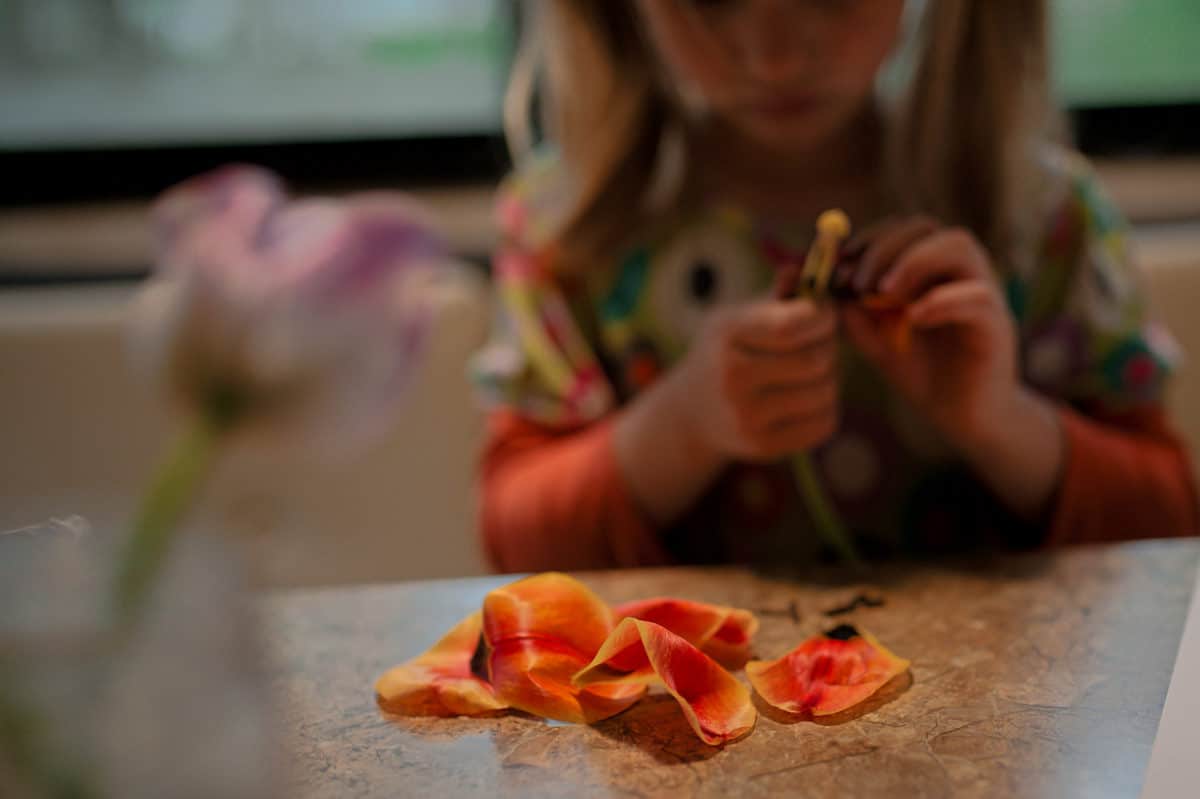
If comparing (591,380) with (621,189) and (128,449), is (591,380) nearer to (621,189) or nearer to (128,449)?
(621,189)

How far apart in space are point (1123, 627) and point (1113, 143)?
948 millimetres

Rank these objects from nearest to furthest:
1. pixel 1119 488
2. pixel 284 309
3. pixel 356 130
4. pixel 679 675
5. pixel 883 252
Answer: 1. pixel 284 309
2. pixel 679 675
3. pixel 883 252
4. pixel 1119 488
5. pixel 356 130

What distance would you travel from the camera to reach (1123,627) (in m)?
0.43

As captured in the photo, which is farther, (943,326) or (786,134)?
(786,134)

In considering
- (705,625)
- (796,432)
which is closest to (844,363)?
(796,432)

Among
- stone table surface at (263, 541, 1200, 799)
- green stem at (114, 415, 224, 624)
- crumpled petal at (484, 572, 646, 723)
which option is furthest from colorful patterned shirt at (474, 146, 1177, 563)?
green stem at (114, 415, 224, 624)

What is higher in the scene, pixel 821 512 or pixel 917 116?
pixel 917 116

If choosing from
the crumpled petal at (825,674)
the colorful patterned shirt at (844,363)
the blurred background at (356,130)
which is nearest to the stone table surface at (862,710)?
the crumpled petal at (825,674)

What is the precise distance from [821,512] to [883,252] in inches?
6.1

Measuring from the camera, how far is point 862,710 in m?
0.36

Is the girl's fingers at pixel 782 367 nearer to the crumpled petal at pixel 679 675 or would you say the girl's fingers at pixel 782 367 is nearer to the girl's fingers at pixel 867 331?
the girl's fingers at pixel 867 331

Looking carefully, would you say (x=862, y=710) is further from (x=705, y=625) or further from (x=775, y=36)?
(x=775, y=36)

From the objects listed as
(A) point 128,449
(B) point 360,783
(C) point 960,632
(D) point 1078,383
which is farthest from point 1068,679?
(A) point 128,449

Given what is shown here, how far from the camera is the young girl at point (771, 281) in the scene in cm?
63
